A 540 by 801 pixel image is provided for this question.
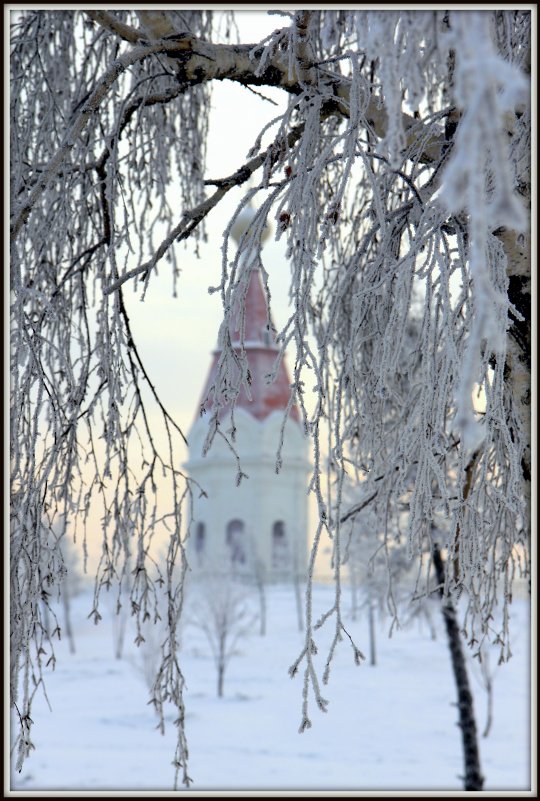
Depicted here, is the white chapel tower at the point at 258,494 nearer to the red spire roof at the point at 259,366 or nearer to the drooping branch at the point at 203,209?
the red spire roof at the point at 259,366

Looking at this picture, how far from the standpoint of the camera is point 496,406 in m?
1.86

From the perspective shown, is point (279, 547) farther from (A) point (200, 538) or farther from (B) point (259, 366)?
(B) point (259, 366)

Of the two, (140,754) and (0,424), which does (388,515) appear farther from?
(140,754)

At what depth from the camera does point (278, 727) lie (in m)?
12.8

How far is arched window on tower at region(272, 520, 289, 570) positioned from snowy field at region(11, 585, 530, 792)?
3.97m

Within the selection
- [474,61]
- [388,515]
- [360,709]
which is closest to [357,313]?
[388,515]

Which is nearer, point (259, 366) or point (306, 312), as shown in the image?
point (306, 312)

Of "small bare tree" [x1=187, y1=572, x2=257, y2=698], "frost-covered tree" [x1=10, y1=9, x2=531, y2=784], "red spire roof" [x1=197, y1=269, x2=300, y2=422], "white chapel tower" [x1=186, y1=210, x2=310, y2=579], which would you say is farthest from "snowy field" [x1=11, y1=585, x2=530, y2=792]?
"red spire roof" [x1=197, y1=269, x2=300, y2=422]

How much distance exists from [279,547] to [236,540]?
131cm

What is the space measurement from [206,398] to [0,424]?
67cm

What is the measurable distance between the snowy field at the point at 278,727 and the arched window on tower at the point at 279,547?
156 inches

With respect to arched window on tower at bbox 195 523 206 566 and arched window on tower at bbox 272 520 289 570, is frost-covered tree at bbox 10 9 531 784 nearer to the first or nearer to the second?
arched window on tower at bbox 195 523 206 566

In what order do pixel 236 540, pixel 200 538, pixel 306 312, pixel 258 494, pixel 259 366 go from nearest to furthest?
1. pixel 306 312
2. pixel 259 366
3. pixel 258 494
4. pixel 236 540
5. pixel 200 538

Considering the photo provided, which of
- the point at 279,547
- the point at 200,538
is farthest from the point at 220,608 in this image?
the point at 279,547
